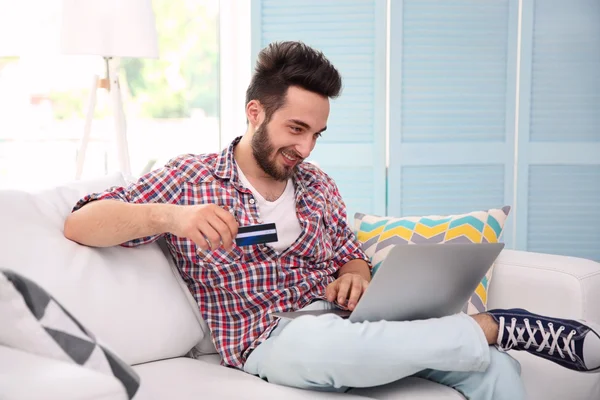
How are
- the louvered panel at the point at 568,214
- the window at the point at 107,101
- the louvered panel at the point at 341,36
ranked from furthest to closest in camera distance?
the window at the point at 107,101 → the louvered panel at the point at 568,214 → the louvered panel at the point at 341,36

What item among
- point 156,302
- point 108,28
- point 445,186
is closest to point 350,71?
point 445,186

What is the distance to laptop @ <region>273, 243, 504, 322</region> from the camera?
1441 millimetres

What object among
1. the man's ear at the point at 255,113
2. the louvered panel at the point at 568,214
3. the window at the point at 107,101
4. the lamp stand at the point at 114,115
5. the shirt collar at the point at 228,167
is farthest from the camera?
the window at the point at 107,101

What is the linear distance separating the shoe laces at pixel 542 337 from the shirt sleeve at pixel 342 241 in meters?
0.53

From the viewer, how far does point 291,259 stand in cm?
192

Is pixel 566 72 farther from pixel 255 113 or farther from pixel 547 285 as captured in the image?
pixel 255 113

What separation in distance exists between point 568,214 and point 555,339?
8.46ft

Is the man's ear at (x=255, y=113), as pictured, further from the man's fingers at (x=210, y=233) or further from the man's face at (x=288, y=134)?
the man's fingers at (x=210, y=233)

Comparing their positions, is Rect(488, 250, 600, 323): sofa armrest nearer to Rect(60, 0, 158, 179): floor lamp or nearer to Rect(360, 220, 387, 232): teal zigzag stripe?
Rect(360, 220, 387, 232): teal zigzag stripe

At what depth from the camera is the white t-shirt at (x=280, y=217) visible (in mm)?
1942

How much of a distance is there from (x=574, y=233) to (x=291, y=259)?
262cm

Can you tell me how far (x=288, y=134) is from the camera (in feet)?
6.47

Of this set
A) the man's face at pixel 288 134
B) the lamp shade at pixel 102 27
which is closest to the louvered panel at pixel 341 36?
the lamp shade at pixel 102 27

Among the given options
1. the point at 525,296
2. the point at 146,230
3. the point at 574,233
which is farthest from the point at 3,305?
the point at 574,233
